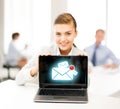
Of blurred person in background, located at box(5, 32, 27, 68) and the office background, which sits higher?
the office background

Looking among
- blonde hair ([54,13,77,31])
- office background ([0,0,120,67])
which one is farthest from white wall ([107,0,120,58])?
blonde hair ([54,13,77,31])

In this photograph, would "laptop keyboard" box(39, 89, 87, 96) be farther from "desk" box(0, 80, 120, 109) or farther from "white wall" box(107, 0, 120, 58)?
"white wall" box(107, 0, 120, 58)

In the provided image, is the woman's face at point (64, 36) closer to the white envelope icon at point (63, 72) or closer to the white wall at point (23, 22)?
the white envelope icon at point (63, 72)

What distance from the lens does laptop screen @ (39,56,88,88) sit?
1.29 meters

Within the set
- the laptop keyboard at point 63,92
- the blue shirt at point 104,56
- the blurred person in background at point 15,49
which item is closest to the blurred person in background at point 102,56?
the blue shirt at point 104,56

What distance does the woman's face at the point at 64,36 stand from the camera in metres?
1.35

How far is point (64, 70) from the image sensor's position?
130 cm

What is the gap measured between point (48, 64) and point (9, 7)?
3.22 m

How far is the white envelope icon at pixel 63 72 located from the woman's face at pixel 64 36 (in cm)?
10

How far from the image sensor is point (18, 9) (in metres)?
4.29

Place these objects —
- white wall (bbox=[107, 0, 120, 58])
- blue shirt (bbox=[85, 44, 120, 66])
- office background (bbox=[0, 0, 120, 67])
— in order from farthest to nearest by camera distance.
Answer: blue shirt (bbox=[85, 44, 120, 66]), white wall (bbox=[107, 0, 120, 58]), office background (bbox=[0, 0, 120, 67])

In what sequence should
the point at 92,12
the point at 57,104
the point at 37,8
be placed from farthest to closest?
1. the point at 37,8
2. the point at 92,12
3. the point at 57,104

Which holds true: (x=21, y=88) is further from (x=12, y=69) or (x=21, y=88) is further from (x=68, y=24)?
(x=12, y=69)

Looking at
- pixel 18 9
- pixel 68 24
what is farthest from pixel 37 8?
pixel 68 24
